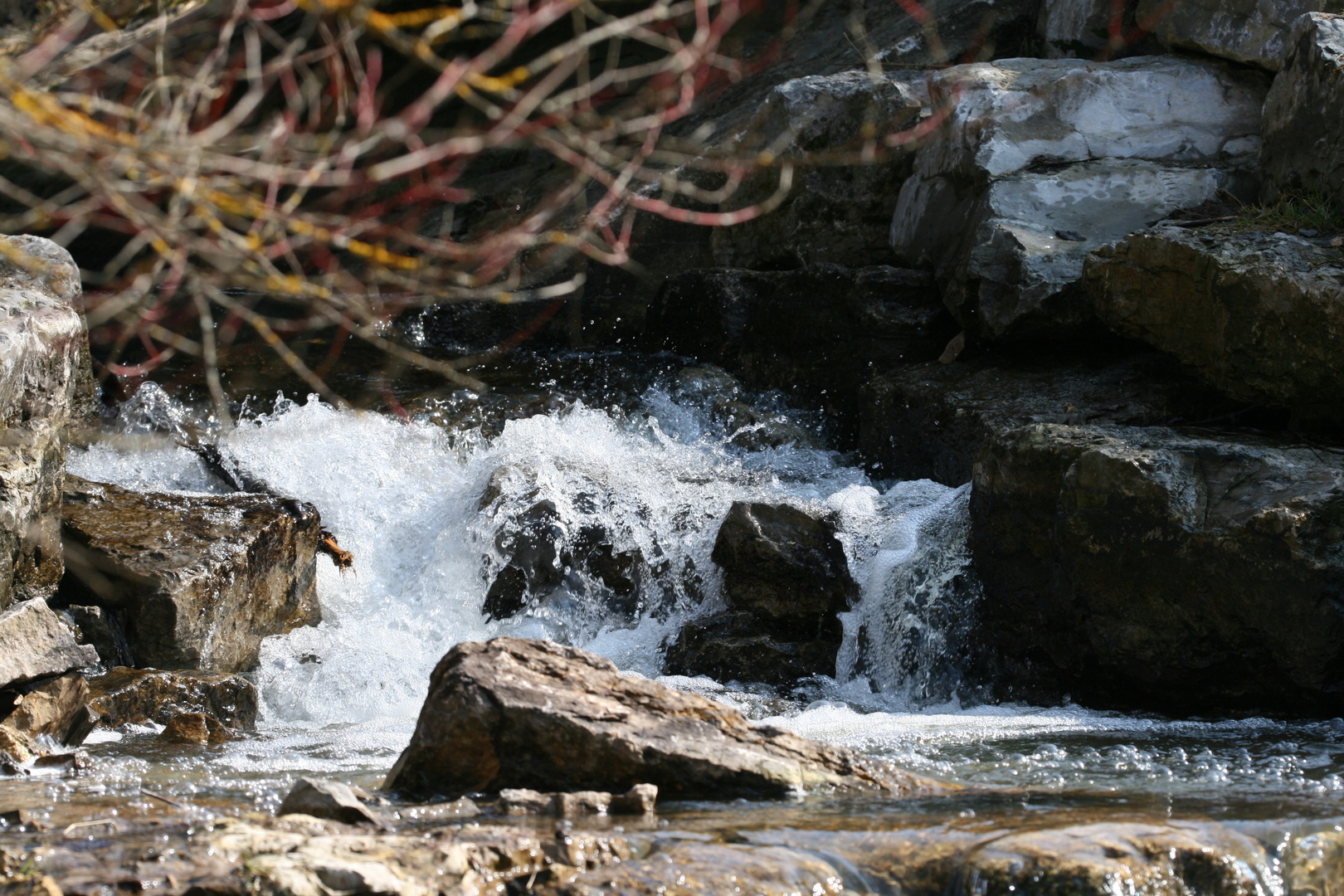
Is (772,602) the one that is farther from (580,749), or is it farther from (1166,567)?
(580,749)

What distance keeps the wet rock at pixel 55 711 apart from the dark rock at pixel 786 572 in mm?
3117

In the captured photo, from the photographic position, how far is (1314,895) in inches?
113

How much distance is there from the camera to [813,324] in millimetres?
8875

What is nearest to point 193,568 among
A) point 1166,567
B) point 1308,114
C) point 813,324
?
point 1166,567

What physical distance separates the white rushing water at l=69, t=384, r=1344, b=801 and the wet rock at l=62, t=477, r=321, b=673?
25 cm

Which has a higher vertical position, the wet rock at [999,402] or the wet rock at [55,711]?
the wet rock at [999,402]

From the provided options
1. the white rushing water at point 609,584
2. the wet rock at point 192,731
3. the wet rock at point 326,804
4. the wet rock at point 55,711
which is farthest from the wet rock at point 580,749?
the wet rock at point 55,711

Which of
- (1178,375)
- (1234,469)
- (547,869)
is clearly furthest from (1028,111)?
(547,869)

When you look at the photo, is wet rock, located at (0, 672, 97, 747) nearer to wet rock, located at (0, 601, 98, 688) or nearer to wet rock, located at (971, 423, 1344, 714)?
wet rock, located at (0, 601, 98, 688)

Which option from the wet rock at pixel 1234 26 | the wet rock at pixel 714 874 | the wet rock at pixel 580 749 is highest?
the wet rock at pixel 1234 26

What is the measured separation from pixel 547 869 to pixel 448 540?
4601 millimetres

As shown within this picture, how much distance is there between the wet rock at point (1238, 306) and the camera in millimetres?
5488

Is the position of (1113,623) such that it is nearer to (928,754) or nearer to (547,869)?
(928,754)

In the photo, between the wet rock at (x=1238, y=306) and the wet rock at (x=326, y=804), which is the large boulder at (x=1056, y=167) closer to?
the wet rock at (x=1238, y=306)
